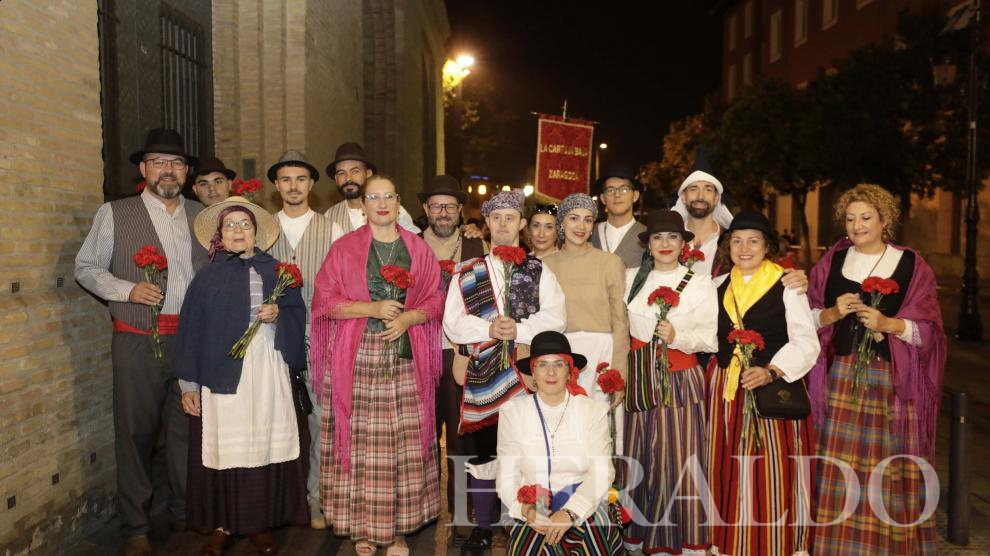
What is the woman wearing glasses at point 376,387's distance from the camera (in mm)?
4719

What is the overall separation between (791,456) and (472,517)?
7.07 feet

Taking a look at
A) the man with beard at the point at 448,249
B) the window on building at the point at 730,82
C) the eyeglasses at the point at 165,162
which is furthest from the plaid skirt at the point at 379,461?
the window on building at the point at 730,82

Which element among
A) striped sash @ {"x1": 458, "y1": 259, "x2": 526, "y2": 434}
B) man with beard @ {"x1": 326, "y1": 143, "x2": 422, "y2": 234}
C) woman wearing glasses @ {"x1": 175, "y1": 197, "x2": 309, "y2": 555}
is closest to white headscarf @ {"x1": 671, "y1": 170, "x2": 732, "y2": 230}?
striped sash @ {"x1": 458, "y1": 259, "x2": 526, "y2": 434}

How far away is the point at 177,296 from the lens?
5.23 m

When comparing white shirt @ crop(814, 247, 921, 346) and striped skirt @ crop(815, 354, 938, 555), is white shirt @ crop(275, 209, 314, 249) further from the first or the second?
striped skirt @ crop(815, 354, 938, 555)

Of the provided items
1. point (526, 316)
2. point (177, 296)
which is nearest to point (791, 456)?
point (526, 316)

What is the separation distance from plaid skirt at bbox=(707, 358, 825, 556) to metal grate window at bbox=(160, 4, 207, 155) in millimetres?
6761

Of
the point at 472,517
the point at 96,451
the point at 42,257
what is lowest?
the point at 472,517

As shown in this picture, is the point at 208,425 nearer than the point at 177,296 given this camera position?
Yes

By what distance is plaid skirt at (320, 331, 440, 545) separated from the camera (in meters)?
4.71

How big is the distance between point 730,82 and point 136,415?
5149 centimetres

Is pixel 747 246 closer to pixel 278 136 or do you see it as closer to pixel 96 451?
pixel 96 451

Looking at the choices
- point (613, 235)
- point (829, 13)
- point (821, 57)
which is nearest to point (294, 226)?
point (613, 235)

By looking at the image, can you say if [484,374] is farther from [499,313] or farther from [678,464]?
[678,464]
